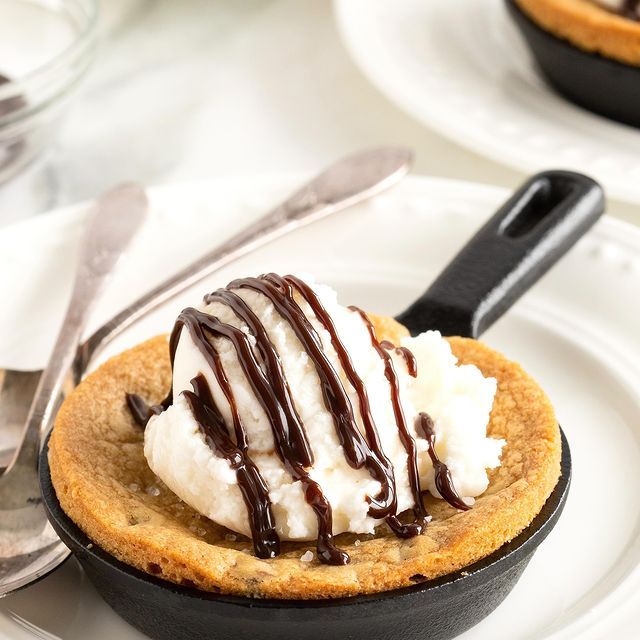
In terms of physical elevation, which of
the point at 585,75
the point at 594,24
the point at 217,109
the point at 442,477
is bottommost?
the point at 217,109

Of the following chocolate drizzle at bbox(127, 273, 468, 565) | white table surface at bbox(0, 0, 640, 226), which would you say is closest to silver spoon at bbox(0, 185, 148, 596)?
chocolate drizzle at bbox(127, 273, 468, 565)

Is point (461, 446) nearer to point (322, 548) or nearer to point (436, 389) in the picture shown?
point (436, 389)

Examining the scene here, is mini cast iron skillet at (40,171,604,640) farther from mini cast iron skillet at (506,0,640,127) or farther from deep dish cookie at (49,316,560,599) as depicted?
mini cast iron skillet at (506,0,640,127)

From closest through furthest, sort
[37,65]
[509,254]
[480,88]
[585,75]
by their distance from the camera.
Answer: [509,254], [585,75], [480,88], [37,65]

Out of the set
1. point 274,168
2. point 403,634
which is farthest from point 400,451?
point 274,168

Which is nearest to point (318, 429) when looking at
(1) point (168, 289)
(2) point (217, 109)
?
(1) point (168, 289)

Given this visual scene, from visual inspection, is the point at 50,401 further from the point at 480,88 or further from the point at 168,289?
the point at 480,88

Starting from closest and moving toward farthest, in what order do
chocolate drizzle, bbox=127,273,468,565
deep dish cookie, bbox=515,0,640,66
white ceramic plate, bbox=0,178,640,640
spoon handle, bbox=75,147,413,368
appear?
chocolate drizzle, bbox=127,273,468,565 → white ceramic plate, bbox=0,178,640,640 → spoon handle, bbox=75,147,413,368 → deep dish cookie, bbox=515,0,640,66
